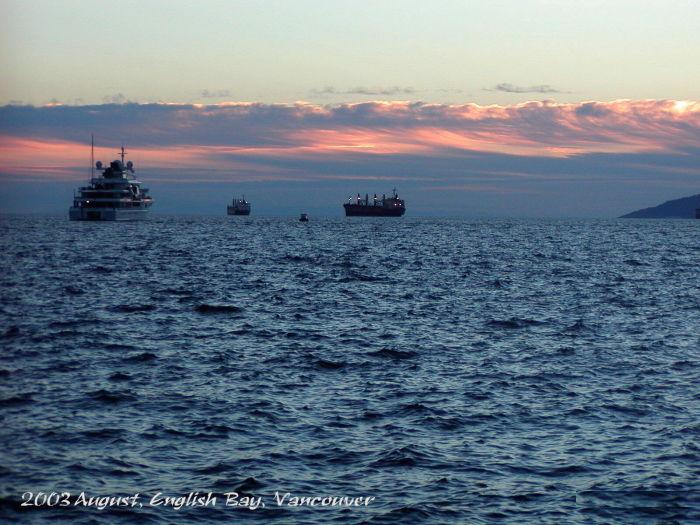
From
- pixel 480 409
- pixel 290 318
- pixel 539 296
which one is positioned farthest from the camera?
pixel 539 296

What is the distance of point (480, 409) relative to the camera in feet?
71.6

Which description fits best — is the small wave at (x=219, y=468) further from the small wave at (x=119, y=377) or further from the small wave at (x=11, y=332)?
the small wave at (x=11, y=332)

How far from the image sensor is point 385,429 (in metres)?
19.8

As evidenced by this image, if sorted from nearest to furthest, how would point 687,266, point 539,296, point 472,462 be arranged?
point 472,462 → point 539,296 → point 687,266

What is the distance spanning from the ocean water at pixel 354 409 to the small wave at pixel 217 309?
15cm

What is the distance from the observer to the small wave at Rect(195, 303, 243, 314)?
42.2 m

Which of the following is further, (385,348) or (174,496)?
(385,348)

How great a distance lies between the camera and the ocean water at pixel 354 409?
15.4 m

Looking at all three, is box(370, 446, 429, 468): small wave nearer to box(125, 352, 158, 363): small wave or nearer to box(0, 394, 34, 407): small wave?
box(0, 394, 34, 407): small wave

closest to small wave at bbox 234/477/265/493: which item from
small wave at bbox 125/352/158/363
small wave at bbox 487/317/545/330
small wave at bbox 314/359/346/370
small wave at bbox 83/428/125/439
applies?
small wave at bbox 83/428/125/439

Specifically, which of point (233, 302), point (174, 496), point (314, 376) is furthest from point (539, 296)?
point (174, 496)

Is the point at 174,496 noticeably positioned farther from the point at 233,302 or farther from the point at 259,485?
the point at 233,302

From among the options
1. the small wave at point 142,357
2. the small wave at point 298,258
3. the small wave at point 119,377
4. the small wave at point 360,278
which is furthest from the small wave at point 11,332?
the small wave at point 298,258

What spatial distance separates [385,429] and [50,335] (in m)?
18.2
